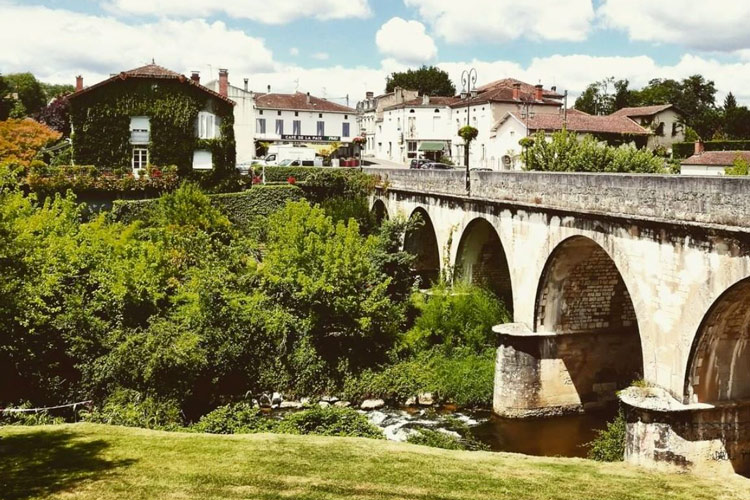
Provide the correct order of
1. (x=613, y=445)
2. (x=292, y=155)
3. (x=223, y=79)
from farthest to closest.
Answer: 1. (x=223, y=79)
2. (x=292, y=155)
3. (x=613, y=445)

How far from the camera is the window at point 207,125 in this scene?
38125mm

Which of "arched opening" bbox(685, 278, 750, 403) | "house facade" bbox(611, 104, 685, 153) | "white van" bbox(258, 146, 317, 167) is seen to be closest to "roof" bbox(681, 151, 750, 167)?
"house facade" bbox(611, 104, 685, 153)

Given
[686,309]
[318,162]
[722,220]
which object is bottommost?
[686,309]

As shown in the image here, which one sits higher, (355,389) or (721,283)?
(721,283)

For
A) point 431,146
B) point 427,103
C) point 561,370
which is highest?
point 427,103

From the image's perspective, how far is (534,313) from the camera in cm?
2116

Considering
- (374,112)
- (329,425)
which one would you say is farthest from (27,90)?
(329,425)

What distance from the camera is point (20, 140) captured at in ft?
135

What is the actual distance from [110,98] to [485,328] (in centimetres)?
2424

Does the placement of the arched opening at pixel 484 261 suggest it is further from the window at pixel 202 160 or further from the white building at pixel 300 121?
the white building at pixel 300 121

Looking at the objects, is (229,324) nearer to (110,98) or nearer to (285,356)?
(285,356)

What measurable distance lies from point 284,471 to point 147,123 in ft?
93.7

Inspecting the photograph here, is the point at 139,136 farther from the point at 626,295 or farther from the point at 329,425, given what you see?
the point at 626,295

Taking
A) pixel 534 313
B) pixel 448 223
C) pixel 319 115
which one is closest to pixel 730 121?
pixel 319 115
